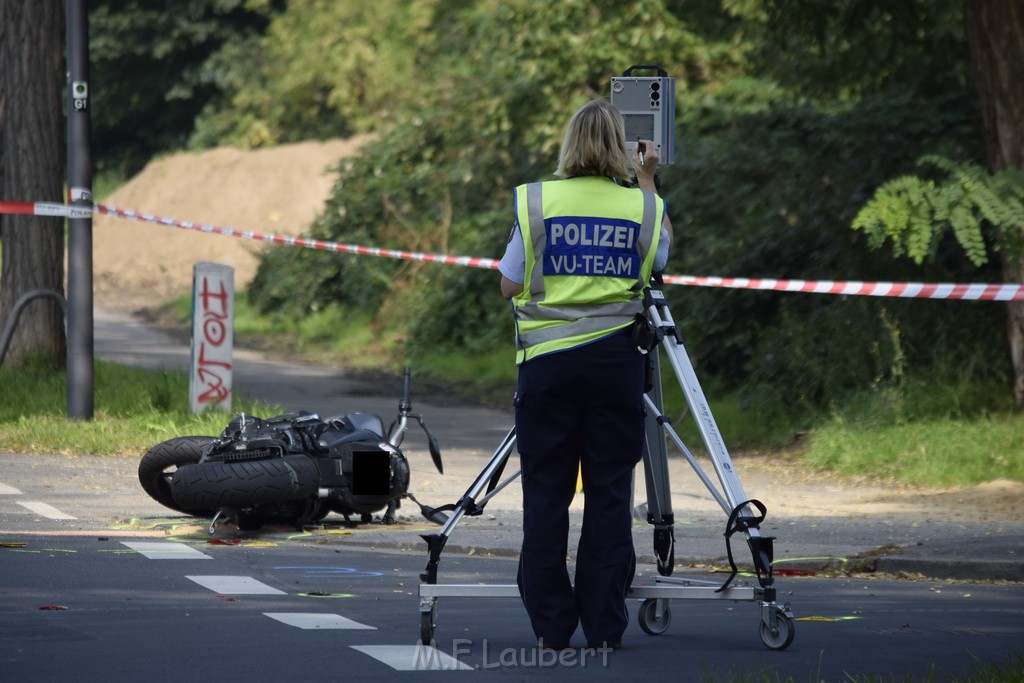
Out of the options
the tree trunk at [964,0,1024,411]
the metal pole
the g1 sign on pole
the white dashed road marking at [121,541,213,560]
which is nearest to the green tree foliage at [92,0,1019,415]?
the tree trunk at [964,0,1024,411]

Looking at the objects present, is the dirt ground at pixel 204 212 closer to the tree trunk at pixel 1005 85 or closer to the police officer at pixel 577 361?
the tree trunk at pixel 1005 85

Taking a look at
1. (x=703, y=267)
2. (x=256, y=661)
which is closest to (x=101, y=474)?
(x=256, y=661)

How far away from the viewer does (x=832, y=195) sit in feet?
51.3

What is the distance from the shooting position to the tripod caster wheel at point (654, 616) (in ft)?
21.7

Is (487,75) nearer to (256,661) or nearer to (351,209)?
(351,209)

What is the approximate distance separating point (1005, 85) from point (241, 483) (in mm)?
7159

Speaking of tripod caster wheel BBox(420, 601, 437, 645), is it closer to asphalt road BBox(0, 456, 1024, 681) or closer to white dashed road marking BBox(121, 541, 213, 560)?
asphalt road BBox(0, 456, 1024, 681)

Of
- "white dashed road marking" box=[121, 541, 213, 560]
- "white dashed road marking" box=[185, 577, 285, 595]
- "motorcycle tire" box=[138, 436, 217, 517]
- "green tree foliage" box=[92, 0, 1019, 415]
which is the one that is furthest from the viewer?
"green tree foliage" box=[92, 0, 1019, 415]

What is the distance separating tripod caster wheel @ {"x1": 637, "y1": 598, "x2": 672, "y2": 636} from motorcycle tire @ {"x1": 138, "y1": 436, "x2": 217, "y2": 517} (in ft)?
11.1

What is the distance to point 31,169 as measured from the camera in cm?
1474

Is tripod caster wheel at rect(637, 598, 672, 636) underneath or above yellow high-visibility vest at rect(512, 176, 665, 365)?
underneath

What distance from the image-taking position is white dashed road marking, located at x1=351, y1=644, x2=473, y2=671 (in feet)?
19.0

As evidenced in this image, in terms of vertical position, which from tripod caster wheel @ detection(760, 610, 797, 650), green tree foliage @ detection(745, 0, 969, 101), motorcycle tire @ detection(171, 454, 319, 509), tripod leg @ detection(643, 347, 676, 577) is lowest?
tripod caster wheel @ detection(760, 610, 797, 650)

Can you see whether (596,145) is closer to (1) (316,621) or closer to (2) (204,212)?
(1) (316,621)
